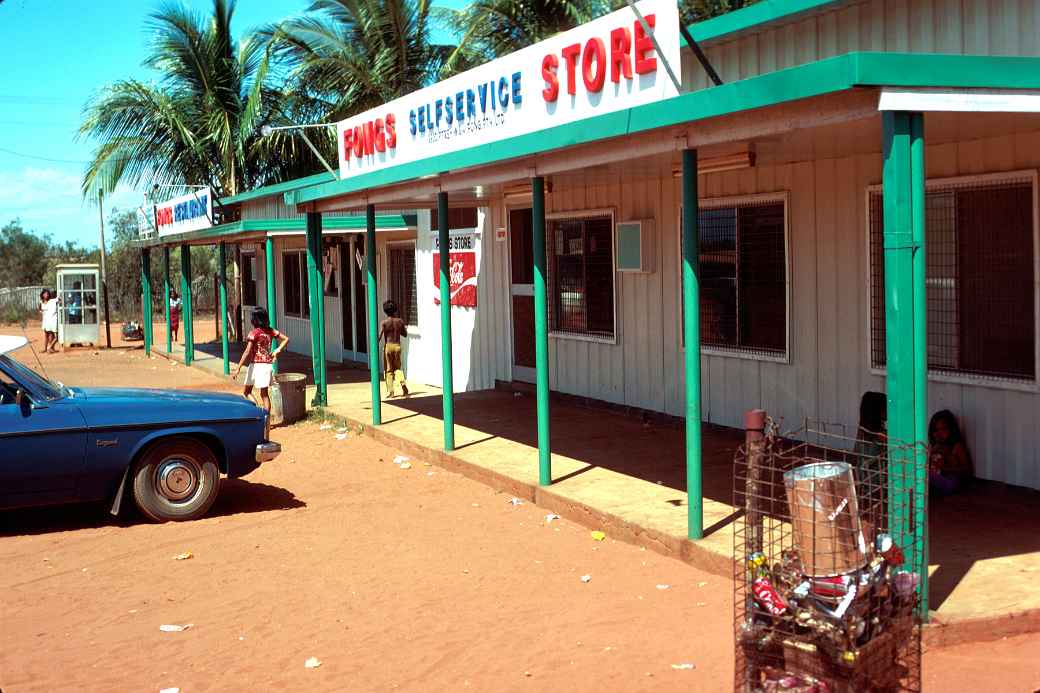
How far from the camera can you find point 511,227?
47.8 feet

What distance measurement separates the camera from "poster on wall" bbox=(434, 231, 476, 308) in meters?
15.7

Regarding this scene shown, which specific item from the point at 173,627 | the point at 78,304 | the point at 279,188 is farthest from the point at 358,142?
the point at 78,304

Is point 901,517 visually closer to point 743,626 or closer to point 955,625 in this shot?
point 955,625

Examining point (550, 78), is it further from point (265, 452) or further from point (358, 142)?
point (358, 142)

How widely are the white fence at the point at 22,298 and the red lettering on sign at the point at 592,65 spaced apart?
1684 inches

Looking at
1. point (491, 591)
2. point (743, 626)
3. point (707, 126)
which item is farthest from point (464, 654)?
point (707, 126)

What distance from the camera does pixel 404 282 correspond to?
18188 millimetres

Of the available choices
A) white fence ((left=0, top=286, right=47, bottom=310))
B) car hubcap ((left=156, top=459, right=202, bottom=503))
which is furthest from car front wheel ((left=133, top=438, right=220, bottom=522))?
white fence ((left=0, top=286, right=47, bottom=310))

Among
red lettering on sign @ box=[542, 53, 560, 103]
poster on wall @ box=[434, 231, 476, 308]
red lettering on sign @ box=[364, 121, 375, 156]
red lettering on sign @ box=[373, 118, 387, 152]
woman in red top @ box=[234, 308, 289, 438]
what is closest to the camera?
red lettering on sign @ box=[542, 53, 560, 103]

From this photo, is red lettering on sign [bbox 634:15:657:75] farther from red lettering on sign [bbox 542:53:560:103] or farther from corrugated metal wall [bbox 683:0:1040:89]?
corrugated metal wall [bbox 683:0:1040:89]

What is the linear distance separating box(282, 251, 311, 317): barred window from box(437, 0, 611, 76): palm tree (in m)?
6.21

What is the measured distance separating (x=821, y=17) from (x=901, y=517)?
623 cm

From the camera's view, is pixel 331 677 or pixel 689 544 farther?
pixel 689 544

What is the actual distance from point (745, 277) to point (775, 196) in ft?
3.06
